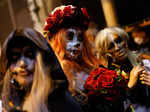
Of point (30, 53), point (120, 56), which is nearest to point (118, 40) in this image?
point (120, 56)

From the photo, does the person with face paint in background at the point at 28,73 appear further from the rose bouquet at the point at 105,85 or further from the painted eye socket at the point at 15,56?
the rose bouquet at the point at 105,85

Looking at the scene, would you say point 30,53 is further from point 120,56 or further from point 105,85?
point 120,56

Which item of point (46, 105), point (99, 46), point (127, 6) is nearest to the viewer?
point (46, 105)

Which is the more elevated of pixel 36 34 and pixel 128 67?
pixel 36 34

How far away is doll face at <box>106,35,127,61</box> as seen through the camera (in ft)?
3.86

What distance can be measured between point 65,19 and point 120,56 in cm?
36

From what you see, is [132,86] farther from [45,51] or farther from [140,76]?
[45,51]

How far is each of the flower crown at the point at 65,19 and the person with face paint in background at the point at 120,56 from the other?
183mm

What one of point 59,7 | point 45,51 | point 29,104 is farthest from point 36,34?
point 59,7

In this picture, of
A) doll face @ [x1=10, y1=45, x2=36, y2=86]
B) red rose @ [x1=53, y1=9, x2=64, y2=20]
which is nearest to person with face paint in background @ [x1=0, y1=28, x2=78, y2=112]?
doll face @ [x1=10, y1=45, x2=36, y2=86]

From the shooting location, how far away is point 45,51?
0.71 metres

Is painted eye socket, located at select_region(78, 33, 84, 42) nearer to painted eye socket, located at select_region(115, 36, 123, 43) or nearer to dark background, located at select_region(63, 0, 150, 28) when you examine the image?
dark background, located at select_region(63, 0, 150, 28)

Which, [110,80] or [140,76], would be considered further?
[140,76]

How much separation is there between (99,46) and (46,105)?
67 centimetres
